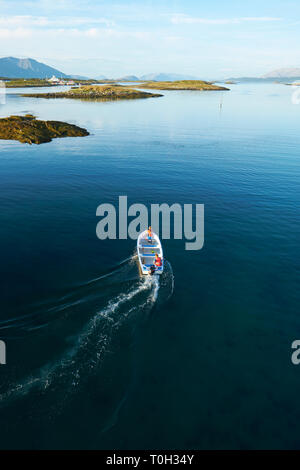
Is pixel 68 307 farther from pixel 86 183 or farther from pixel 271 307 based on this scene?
pixel 86 183

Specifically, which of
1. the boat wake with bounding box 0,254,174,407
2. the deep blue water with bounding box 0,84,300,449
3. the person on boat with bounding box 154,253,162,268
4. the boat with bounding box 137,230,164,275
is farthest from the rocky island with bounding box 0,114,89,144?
the person on boat with bounding box 154,253,162,268

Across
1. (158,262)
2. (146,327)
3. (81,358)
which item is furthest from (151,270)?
(81,358)

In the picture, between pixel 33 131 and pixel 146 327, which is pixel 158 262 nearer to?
pixel 146 327

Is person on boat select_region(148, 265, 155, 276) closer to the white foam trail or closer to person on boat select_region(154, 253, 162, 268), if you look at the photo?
person on boat select_region(154, 253, 162, 268)

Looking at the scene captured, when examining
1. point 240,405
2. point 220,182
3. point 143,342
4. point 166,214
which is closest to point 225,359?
point 240,405

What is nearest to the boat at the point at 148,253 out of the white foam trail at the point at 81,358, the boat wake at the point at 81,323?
the boat wake at the point at 81,323

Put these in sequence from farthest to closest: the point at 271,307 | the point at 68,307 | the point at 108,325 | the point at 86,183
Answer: the point at 86,183, the point at 271,307, the point at 68,307, the point at 108,325

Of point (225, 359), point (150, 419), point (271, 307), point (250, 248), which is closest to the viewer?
point (150, 419)

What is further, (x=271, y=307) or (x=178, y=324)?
(x=271, y=307)
